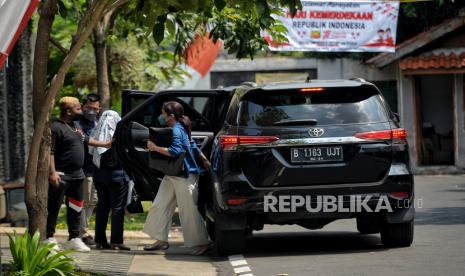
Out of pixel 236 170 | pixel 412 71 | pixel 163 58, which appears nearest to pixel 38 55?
pixel 236 170

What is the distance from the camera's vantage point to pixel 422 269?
9.50m

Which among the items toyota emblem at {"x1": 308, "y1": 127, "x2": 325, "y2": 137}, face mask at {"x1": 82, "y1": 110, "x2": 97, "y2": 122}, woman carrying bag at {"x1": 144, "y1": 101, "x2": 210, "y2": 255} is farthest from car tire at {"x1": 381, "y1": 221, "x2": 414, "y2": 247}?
face mask at {"x1": 82, "y1": 110, "x2": 97, "y2": 122}

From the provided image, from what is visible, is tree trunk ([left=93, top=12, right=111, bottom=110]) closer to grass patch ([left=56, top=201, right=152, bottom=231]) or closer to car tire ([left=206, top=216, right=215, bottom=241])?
grass patch ([left=56, top=201, right=152, bottom=231])

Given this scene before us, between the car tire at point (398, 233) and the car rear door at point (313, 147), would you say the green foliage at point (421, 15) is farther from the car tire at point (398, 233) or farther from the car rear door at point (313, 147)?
the car rear door at point (313, 147)

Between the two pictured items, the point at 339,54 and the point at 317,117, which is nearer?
the point at 317,117

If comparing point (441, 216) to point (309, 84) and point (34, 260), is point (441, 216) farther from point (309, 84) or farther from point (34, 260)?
point (34, 260)

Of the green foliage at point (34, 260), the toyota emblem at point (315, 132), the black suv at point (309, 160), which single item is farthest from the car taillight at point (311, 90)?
the green foliage at point (34, 260)

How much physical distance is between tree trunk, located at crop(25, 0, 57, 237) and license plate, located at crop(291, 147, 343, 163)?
2606 mm

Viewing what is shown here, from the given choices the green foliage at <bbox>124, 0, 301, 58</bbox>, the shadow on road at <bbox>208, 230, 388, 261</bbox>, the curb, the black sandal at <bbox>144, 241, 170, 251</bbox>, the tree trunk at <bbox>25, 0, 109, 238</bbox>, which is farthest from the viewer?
the curb

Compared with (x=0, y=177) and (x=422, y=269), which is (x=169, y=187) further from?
(x=0, y=177)

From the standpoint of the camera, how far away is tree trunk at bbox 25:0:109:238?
349 inches

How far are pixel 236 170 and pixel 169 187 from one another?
4.71 feet

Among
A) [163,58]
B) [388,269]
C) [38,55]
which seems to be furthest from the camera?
[163,58]

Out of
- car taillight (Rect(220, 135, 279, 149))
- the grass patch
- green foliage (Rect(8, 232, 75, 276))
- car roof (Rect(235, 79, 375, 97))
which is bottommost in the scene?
the grass patch
